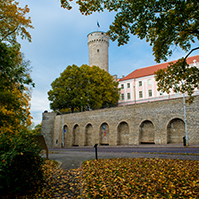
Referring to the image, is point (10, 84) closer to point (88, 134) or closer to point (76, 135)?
point (88, 134)

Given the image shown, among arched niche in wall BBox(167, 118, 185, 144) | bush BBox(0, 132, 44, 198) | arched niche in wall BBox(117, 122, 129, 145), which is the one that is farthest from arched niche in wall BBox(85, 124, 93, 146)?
bush BBox(0, 132, 44, 198)

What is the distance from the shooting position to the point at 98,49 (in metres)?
62.6

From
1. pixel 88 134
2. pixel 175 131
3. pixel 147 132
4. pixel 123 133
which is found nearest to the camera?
pixel 175 131

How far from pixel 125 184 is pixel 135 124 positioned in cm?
2274

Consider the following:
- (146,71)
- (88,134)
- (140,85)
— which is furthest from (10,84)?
(146,71)

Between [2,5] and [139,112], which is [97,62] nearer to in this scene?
[139,112]

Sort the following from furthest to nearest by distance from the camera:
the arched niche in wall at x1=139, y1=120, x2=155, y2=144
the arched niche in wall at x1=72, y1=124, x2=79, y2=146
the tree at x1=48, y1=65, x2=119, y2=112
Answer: the tree at x1=48, y1=65, x2=119, y2=112 < the arched niche in wall at x1=72, y1=124, x2=79, y2=146 < the arched niche in wall at x1=139, y1=120, x2=155, y2=144

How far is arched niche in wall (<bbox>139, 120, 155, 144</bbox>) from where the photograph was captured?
86.1 ft

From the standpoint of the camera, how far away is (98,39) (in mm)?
63406

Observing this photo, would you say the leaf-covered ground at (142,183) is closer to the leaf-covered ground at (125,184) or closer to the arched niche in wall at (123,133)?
the leaf-covered ground at (125,184)

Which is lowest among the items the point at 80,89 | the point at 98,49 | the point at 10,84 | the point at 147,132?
the point at 147,132

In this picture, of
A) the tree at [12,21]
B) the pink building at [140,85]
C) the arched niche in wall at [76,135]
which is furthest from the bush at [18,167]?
the pink building at [140,85]

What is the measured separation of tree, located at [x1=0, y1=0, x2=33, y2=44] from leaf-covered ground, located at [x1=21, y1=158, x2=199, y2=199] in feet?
39.0

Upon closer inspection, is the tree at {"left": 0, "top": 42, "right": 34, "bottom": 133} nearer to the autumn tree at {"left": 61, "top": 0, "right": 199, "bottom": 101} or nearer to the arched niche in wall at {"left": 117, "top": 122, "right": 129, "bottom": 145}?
the autumn tree at {"left": 61, "top": 0, "right": 199, "bottom": 101}
